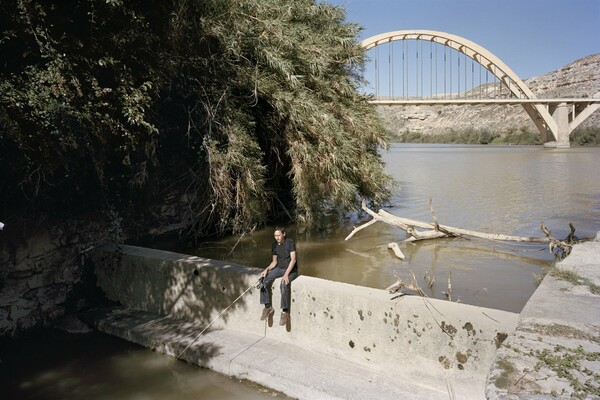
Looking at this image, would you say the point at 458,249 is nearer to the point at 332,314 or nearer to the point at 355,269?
the point at 355,269

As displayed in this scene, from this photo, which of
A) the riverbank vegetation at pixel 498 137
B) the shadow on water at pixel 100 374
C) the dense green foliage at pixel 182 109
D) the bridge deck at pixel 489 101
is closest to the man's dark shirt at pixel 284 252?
the shadow on water at pixel 100 374

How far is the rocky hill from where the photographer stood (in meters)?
71.9

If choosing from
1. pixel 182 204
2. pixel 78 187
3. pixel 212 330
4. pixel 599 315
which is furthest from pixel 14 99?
pixel 599 315

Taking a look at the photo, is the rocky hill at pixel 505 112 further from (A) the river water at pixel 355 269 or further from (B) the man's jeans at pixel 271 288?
(B) the man's jeans at pixel 271 288

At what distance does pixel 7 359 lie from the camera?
4926 millimetres

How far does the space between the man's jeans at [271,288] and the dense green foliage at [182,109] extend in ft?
8.72

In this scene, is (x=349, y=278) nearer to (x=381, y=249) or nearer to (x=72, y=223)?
(x=381, y=249)

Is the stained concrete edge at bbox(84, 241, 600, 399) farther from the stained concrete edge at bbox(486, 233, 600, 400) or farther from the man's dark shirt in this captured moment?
the man's dark shirt

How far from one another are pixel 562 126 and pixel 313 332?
51.8m

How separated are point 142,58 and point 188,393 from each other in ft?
14.2

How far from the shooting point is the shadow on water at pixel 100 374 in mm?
4098

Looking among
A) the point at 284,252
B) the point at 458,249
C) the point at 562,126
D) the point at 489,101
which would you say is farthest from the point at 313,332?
the point at 562,126

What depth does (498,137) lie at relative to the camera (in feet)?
236

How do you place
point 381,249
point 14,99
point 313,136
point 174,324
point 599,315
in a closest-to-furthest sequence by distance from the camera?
point 599,315 → point 14,99 → point 174,324 → point 313,136 → point 381,249
